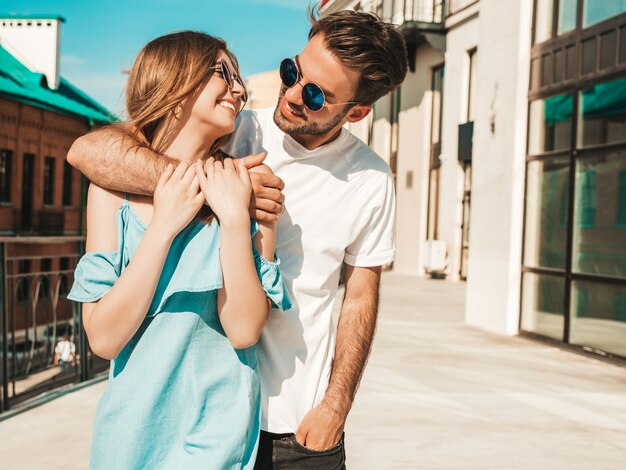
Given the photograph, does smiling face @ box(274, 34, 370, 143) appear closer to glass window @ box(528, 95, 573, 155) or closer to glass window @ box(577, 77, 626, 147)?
glass window @ box(577, 77, 626, 147)

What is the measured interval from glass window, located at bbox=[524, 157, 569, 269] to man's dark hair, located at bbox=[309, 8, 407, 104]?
25.9 ft

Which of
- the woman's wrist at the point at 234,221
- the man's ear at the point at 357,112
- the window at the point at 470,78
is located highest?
the window at the point at 470,78

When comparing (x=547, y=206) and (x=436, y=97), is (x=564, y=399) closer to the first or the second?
(x=547, y=206)

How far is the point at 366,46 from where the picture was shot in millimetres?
1890

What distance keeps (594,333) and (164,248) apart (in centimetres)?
805

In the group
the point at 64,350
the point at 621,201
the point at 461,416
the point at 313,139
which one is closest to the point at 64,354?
the point at 64,350

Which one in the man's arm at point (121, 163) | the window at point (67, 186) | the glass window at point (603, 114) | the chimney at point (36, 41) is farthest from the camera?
the window at point (67, 186)

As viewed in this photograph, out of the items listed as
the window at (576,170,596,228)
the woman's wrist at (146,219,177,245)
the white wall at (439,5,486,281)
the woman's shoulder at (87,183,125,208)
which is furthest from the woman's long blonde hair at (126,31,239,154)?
the white wall at (439,5,486,281)

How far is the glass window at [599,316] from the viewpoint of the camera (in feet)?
26.8

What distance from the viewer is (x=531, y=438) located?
5.09 meters

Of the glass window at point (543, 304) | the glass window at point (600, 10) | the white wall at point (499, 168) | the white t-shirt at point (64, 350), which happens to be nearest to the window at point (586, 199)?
the glass window at point (543, 304)

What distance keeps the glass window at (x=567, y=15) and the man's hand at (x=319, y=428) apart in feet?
28.1

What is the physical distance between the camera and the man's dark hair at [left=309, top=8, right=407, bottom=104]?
1.87 metres

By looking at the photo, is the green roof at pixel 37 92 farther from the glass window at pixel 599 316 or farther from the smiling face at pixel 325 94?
the smiling face at pixel 325 94
